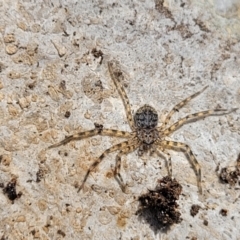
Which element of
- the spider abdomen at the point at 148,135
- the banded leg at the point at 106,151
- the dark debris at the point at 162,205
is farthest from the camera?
the spider abdomen at the point at 148,135

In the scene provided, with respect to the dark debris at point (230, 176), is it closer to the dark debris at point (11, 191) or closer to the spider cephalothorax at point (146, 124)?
the spider cephalothorax at point (146, 124)

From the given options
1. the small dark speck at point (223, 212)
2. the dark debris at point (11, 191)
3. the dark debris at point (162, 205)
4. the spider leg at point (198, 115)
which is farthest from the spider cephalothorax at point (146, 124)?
the dark debris at point (11, 191)

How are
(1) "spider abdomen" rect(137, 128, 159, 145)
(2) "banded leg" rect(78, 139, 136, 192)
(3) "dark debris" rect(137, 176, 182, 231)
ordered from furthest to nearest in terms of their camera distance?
(1) "spider abdomen" rect(137, 128, 159, 145) → (2) "banded leg" rect(78, 139, 136, 192) → (3) "dark debris" rect(137, 176, 182, 231)

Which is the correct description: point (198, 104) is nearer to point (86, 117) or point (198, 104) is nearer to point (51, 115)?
point (86, 117)

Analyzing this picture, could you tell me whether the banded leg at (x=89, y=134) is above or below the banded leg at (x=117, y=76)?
below

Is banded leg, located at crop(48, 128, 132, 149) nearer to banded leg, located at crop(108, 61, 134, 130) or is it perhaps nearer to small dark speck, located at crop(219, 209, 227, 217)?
banded leg, located at crop(108, 61, 134, 130)

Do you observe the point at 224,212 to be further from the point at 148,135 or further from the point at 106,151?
the point at 106,151

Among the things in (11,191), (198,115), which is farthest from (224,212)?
(11,191)

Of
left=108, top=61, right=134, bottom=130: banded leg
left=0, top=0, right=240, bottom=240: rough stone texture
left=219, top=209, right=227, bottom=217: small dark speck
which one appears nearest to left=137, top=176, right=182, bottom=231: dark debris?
left=0, top=0, right=240, bottom=240: rough stone texture
